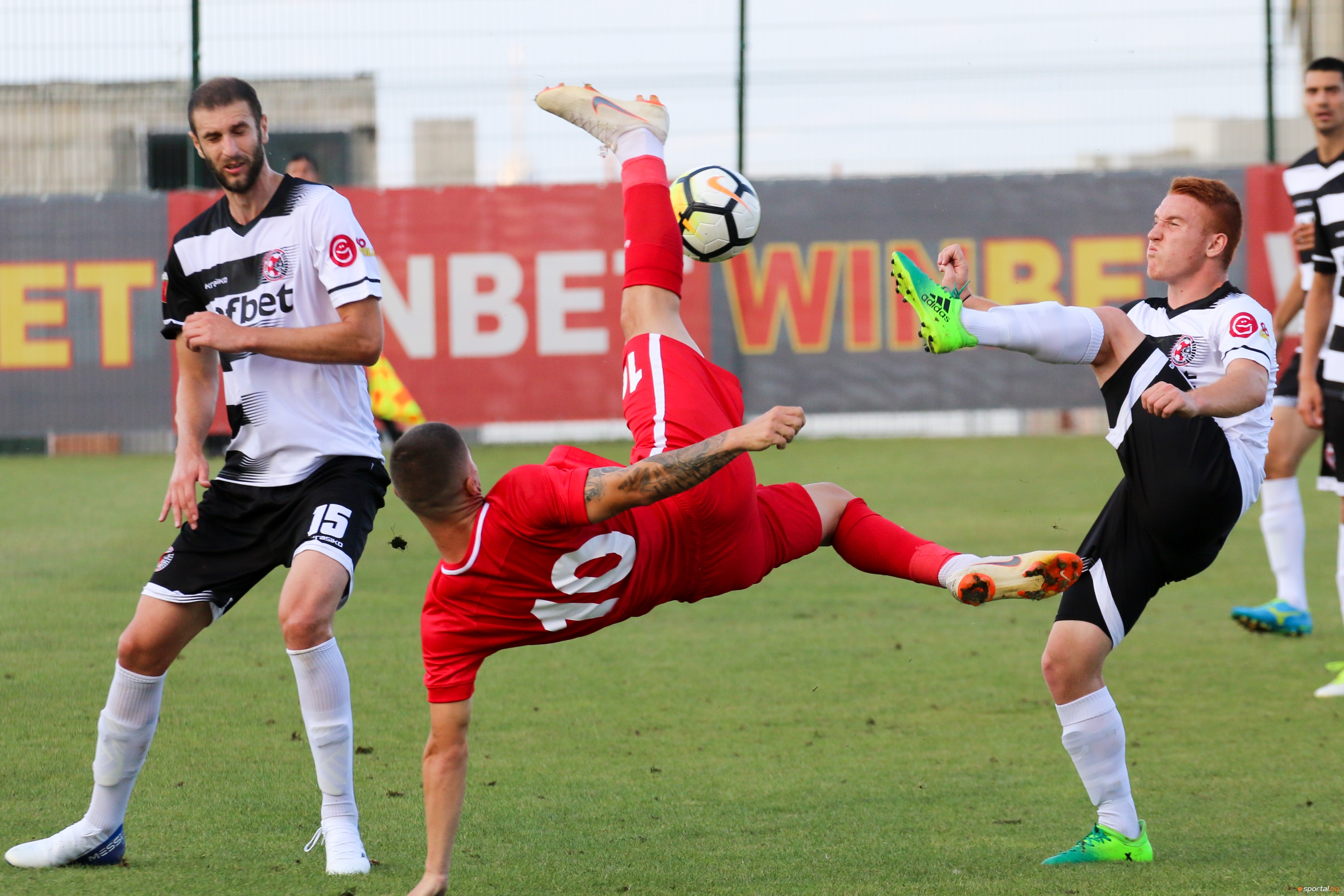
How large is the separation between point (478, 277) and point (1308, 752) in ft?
36.2

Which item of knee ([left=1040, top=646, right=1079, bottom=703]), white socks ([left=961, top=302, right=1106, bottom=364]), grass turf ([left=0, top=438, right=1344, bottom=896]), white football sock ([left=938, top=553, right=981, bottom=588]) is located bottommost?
grass turf ([left=0, top=438, right=1344, bottom=896])

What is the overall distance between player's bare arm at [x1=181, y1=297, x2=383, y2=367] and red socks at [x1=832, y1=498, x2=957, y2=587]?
1535mm

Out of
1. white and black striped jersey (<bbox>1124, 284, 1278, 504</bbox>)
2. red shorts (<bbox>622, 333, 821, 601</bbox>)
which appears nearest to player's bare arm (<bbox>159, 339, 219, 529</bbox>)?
red shorts (<bbox>622, 333, 821, 601</bbox>)

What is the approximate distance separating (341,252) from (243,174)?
0.38 meters

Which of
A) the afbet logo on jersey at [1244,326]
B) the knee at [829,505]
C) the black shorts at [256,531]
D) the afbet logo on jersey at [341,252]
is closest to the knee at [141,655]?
the black shorts at [256,531]

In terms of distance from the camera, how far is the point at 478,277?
15.1 m

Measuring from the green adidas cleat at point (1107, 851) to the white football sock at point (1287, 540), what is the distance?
143 inches

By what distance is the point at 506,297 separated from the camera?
49.4 ft

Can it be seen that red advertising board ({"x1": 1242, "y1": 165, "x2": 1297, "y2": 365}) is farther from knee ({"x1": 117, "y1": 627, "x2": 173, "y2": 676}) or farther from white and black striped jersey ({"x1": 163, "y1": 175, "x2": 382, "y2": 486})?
knee ({"x1": 117, "y1": 627, "x2": 173, "y2": 676})

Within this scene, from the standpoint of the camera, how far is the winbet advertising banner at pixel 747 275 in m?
14.9

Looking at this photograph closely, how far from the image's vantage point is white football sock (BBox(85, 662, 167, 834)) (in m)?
4.27

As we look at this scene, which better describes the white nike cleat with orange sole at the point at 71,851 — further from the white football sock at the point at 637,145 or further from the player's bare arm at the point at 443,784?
the white football sock at the point at 637,145

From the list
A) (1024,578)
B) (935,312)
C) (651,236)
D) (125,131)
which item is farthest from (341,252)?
(125,131)

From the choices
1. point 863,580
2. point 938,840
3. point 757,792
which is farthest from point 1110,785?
point 863,580
